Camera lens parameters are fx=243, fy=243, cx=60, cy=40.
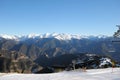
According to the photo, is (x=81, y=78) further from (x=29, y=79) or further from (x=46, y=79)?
(x=29, y=79)

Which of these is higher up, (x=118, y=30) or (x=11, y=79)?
(x=118, y=30)

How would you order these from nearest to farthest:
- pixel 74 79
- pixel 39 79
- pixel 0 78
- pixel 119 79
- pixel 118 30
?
pixel 119 79
pixel 74 79
pixel 39 79
pixel 0 78
pixel 118 30

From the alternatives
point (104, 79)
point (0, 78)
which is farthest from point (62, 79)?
point (0, 78)

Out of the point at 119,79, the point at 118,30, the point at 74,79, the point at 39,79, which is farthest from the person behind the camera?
the point at 118,30

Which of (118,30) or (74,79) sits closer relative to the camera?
(74,79)

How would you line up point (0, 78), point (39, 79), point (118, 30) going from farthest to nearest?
point (118, 30), point (0, 78), point (39, 79)

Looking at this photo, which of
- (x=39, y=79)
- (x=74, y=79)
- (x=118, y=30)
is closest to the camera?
(x=74, y=79)

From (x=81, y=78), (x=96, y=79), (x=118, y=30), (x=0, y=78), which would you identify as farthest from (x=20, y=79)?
(x=118, y=30)

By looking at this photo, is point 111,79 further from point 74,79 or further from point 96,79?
point 74,79

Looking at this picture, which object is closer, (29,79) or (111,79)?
(111,79)

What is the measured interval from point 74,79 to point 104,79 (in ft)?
7.70

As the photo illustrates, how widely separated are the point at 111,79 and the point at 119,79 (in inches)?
21.7

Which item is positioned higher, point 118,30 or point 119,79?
point 118,30

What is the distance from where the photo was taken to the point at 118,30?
31.8m
